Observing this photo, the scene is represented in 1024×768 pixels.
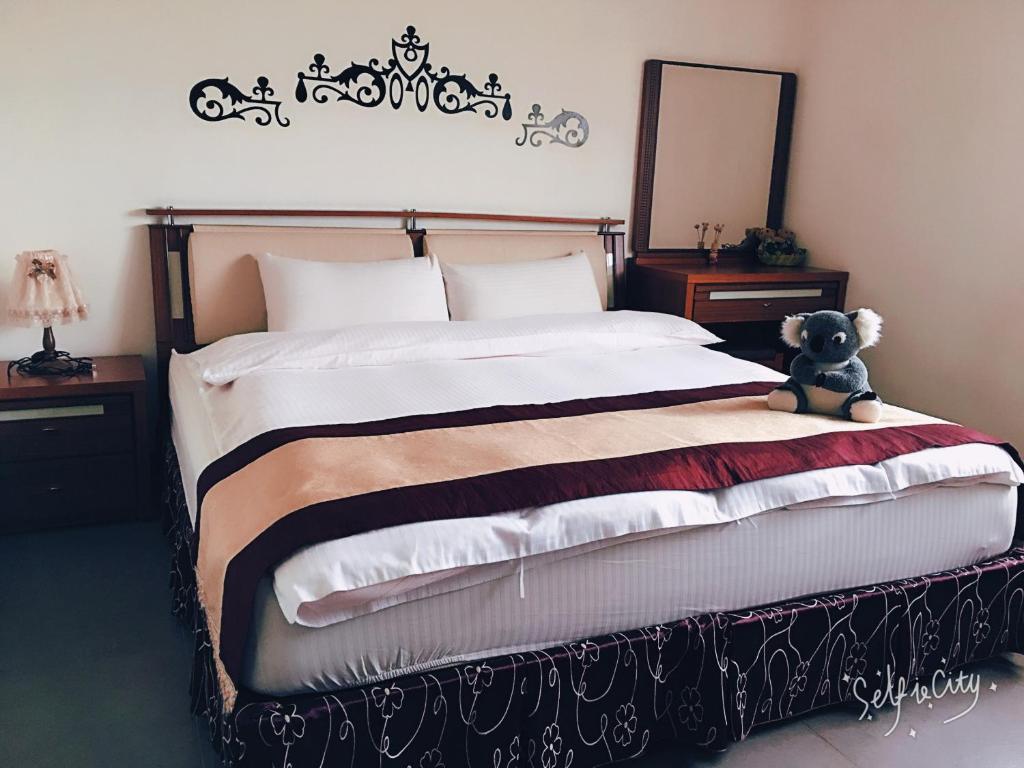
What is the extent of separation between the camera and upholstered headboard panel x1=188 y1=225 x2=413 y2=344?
3180mm

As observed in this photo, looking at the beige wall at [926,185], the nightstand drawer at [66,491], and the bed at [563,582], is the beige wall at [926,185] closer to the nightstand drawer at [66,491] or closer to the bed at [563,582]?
the bed at [563,582]

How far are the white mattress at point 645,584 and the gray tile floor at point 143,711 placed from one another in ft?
1.09

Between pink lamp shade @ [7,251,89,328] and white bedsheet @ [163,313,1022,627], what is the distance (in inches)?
15.9

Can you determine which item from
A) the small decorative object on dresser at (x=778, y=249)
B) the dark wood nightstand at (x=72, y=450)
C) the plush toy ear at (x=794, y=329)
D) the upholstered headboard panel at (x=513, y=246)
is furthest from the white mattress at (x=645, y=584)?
the small decorative object on dresser at (x=778, y=249)

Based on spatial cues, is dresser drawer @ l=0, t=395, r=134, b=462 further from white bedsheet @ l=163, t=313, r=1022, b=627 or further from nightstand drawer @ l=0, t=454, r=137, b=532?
white bedsheet @ l=163, t=313, r=1022, b=627

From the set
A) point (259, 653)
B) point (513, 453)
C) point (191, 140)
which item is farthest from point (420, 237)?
point (259, 653)

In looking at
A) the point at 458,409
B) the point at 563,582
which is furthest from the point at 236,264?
the point at 563,582

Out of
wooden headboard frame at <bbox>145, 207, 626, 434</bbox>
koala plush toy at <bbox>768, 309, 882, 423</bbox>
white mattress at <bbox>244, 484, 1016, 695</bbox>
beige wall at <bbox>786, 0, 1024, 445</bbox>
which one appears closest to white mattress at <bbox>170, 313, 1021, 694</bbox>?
white mattress at <bbox>244, 484, 1016, 695</bbox>

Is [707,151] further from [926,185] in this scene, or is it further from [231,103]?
[231,103]

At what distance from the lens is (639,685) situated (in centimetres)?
178

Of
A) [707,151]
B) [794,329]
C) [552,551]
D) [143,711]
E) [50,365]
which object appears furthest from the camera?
[707,151]

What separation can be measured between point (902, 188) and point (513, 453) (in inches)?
104

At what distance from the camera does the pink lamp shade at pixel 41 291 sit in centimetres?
286

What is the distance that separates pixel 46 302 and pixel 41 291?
0.04 meters
